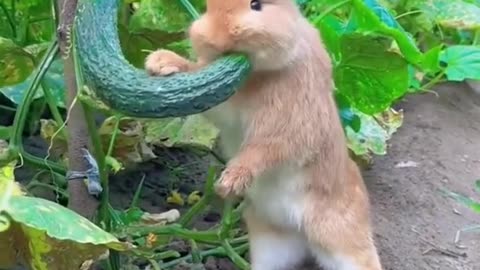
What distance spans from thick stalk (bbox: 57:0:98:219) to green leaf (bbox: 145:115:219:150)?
234 millimetres

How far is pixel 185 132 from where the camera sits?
165cm

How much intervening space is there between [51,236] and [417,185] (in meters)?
0.99

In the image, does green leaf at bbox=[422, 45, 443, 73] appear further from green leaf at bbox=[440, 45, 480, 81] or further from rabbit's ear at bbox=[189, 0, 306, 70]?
rabbit's ear at bbox=[189, 0, 306, 70]

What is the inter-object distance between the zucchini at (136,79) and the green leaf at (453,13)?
87cm

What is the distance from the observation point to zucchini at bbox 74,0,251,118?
3.81ft

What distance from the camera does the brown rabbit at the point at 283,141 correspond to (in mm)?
1147

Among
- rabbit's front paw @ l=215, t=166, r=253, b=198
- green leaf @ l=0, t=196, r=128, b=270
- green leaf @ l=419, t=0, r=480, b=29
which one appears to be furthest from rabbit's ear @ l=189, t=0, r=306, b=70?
green leaf @ l=419, t=0, r=480, b=29

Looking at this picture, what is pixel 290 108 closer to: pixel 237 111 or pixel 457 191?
pixel 237 111

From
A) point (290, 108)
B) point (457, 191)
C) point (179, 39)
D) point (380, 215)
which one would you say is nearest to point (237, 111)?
point (290, 108)

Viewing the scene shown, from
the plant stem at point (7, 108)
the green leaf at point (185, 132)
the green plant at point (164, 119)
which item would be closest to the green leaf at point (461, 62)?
the green plant at point (164, 119)

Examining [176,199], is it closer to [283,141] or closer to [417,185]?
[417,185]

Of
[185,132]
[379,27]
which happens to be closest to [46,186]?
[185,132]

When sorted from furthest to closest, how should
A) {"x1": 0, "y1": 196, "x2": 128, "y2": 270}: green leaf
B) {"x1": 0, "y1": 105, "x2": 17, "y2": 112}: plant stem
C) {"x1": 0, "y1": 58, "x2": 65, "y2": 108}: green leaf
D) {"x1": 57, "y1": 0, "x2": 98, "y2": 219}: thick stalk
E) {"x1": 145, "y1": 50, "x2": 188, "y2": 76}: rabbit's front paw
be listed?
{"x1": 0, "y1": 105, "x2": 17, "y2": 112}: plant stem → {"x1": 0, "y1": 58, "x2": 65, "y2": 108}: green leaf → {"x1": 57, "y1": 0, "x2": 98, "y2": 219}: thick stalk → {"x1": 145, "y1": 50, "x2": 188, "y2": 76}: rabbit's front paw → {"x1": 0, "y1": 196, "x2": 128, "y2": 270}: green leaf

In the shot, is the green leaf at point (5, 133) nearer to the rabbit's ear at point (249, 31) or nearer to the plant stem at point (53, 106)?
the plant stem at point (53, 106)
